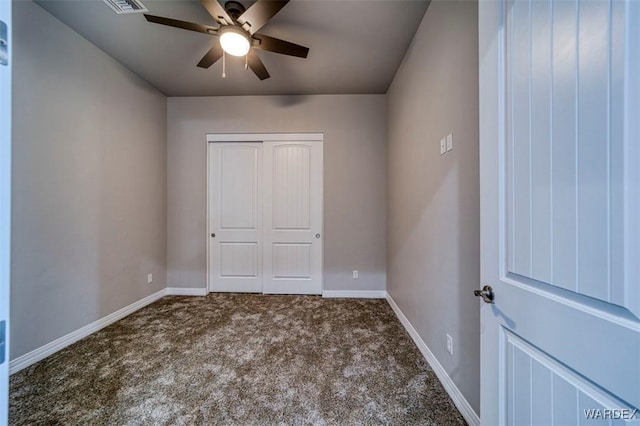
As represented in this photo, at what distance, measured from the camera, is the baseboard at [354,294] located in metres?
3.29

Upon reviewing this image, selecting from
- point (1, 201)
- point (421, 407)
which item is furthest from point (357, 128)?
point (1, 201)

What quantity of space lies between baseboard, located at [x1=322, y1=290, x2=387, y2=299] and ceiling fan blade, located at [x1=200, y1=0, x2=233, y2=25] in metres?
3.06

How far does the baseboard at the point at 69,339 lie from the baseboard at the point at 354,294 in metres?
2.32

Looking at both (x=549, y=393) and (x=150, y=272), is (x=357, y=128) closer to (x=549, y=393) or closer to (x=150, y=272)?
(x=549, y=393)

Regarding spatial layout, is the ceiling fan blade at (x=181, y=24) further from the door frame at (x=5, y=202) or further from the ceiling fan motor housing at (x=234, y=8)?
the door frame at (x=5, y=202)

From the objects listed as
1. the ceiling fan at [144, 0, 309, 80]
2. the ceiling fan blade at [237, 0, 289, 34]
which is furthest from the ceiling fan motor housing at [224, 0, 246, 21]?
the ceiling fan blade at [237, 0, 289, 34]

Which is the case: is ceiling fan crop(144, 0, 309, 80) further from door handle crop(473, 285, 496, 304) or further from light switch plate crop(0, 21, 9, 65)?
door handle crop(473, 285, 496, 304)

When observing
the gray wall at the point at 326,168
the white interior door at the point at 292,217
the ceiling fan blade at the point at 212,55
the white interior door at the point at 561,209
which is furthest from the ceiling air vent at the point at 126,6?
the white interior door at the point at 561,209

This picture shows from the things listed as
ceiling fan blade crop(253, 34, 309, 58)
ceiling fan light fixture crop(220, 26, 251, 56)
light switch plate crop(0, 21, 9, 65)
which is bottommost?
light switch plate crop(0, 21, 9, 65)

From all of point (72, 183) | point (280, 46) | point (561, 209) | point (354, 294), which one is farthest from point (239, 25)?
point (354, 294)

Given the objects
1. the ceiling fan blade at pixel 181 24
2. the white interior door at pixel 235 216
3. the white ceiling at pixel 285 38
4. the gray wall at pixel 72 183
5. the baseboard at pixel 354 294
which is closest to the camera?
the ceiling fan blade at pixel 181 24

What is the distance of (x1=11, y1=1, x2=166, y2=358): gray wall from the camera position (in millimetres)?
1802

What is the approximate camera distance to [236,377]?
1.72m

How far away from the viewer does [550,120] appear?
2.26 feet
